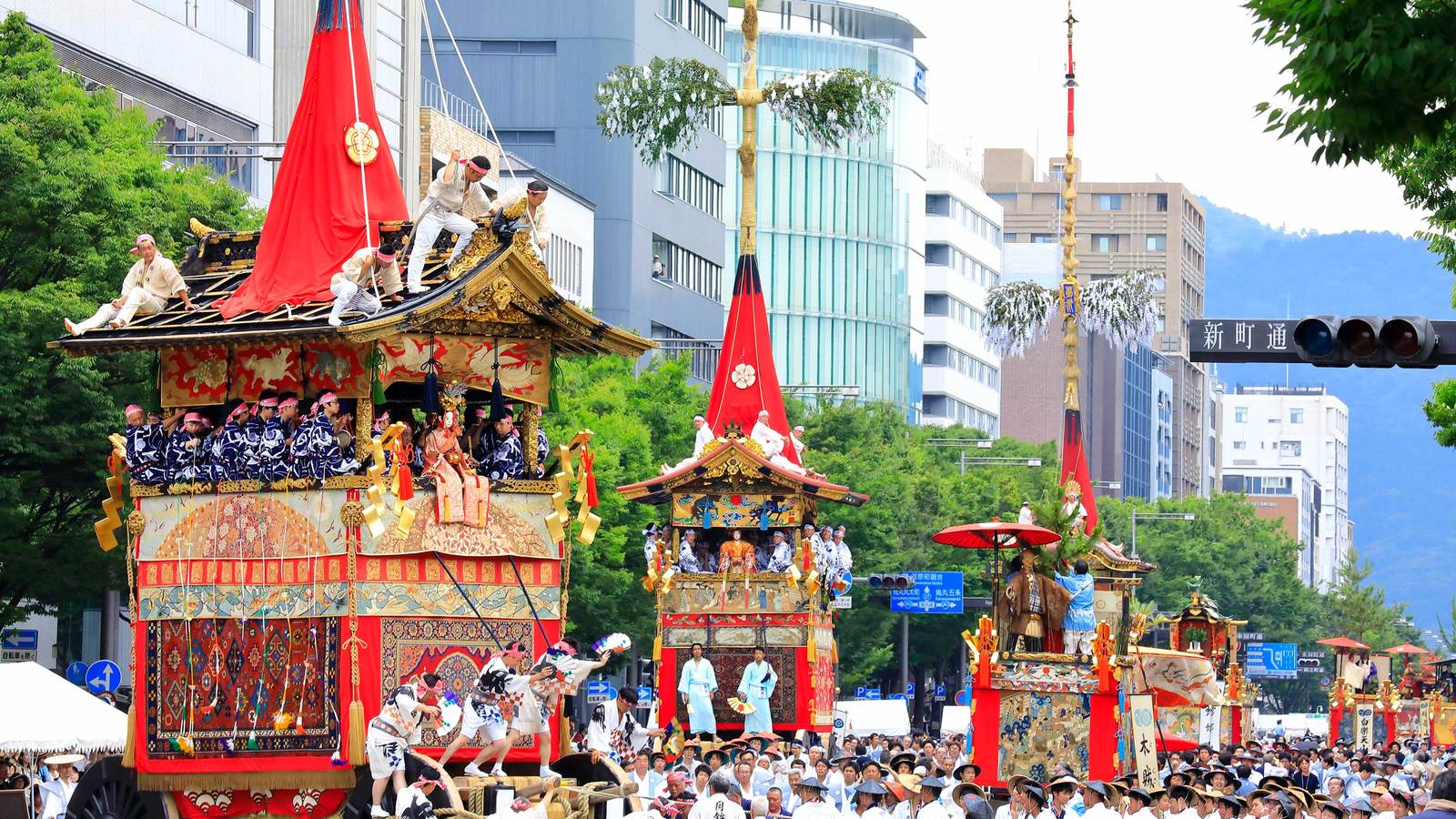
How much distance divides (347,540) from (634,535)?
34.3 metres

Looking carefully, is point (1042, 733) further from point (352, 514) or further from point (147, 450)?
point (147, 450)

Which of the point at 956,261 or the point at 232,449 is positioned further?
the point at 956,261

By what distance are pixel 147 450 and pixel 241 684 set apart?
266cm

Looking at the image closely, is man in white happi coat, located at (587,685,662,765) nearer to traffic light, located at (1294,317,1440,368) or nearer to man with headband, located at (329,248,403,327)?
man with headband, located at (329,248,403,327)

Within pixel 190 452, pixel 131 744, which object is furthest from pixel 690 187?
pixel 131 744

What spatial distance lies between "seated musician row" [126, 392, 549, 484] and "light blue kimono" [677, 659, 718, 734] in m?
11.6

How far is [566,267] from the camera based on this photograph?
261ft

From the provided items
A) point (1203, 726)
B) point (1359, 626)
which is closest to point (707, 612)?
point (1203, 726)

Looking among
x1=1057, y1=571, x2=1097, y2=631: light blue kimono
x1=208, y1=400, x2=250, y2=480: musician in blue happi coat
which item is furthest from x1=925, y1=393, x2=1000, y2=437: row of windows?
x1=208, y1=400, x2=250, y2=480: musician in blue happi coat

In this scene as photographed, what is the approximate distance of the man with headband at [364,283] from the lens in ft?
78.9

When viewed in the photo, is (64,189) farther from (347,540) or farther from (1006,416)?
(1006,416)

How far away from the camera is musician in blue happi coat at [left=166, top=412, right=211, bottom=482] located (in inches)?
987

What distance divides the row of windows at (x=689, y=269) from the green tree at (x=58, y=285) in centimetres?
4962

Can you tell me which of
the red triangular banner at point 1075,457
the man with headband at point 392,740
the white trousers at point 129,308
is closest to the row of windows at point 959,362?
the red triangular banner at point 1075,457
